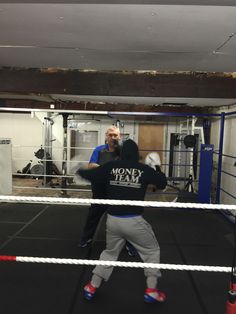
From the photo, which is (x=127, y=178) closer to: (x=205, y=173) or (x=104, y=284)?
(x=104, y=284)

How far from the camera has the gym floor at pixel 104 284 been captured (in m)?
2.27

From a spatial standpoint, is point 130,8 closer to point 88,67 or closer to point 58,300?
point 88,67

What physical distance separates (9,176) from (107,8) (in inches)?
165

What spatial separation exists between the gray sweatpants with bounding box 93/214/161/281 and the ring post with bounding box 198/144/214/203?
10.4 feet

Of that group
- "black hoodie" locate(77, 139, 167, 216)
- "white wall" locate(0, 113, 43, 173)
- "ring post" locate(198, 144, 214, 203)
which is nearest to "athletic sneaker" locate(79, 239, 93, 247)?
"black hoodie" locate(77, 139, 167, 216)

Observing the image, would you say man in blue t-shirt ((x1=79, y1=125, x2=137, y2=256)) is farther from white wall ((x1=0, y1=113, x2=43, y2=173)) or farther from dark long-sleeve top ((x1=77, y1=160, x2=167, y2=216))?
white wall ((x1=0, y1=113, x2=43, y2=173))

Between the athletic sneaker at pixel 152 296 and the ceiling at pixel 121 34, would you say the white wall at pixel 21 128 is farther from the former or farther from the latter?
the athletic sneaker at pixel 152 296

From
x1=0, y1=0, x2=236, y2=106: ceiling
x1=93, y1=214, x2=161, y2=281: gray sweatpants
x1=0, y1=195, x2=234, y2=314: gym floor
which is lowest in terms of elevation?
x1=0, y1=195, x2=234, y2=314: gym floor

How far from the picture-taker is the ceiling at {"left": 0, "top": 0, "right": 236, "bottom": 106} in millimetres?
1754

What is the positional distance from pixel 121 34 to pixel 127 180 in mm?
1058

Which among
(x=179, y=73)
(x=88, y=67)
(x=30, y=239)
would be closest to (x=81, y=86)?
(x=88, y=67)

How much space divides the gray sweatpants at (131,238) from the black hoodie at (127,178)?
0.06 m

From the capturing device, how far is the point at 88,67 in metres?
3.41

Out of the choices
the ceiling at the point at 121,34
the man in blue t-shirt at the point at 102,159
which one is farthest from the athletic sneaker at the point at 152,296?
the ceiling at the point at 121,34
